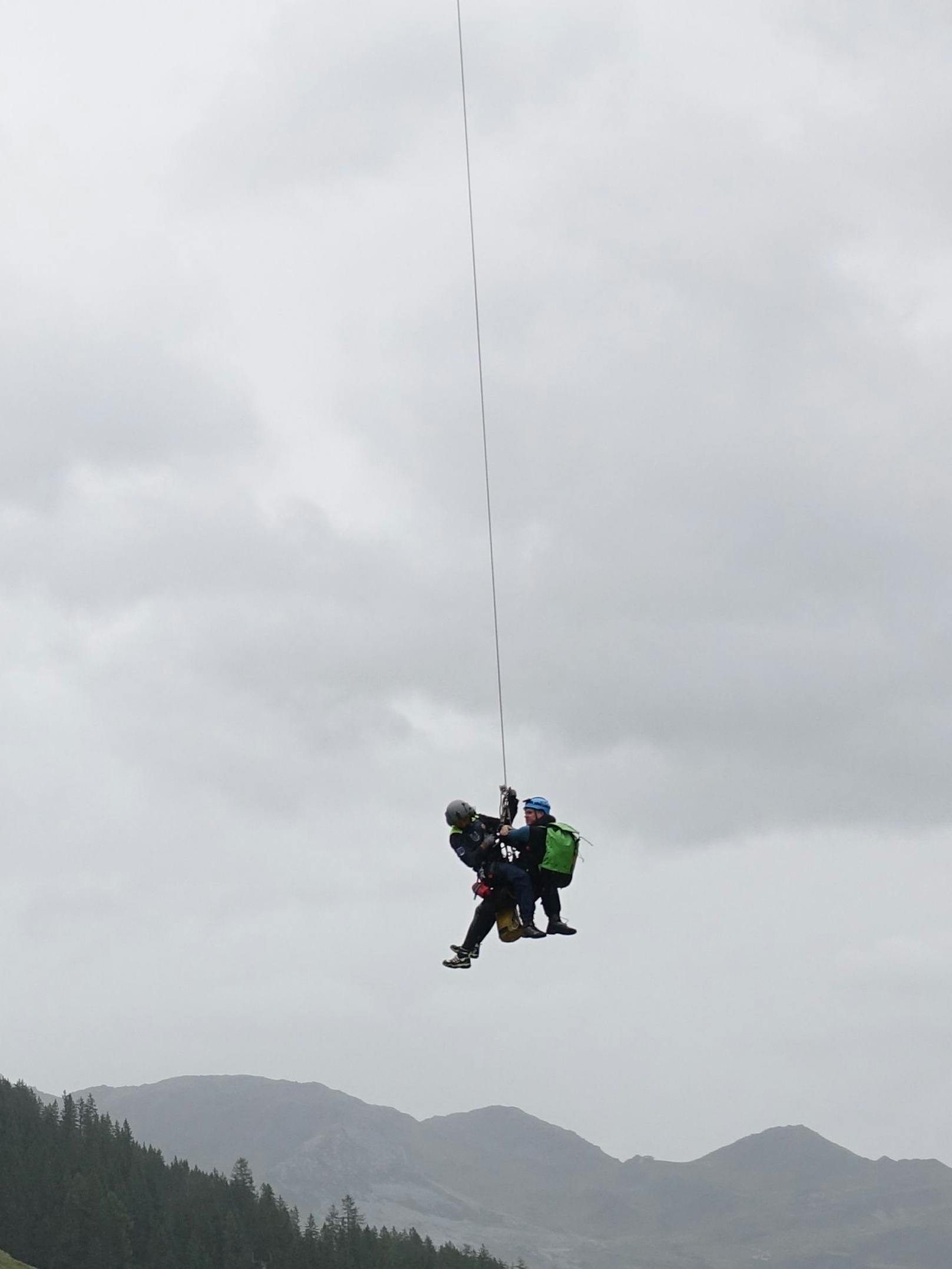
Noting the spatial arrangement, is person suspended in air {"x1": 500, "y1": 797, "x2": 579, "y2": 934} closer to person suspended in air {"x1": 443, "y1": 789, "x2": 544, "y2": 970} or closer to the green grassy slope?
person suspended in air {"x1": 443, "y1": 789, "x2": 544, "y2": 970}

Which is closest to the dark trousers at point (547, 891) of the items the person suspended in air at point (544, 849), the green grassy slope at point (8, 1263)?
the person suspended in air at point (544, 849)

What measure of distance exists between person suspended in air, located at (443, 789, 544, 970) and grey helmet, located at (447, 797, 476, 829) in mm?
15

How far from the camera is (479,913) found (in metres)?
31.4

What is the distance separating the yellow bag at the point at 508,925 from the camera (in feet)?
102

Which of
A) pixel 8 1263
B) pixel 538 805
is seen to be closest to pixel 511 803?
pixel 538 805

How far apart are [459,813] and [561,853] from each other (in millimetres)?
2267

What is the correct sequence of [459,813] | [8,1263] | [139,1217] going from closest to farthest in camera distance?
[459,813] < [8,1263] < [139,1217]

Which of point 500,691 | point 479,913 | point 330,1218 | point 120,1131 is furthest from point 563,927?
point 120,1131

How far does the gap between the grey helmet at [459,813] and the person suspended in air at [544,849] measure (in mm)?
993

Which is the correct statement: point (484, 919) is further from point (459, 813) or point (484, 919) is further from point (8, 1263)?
point (8, 1263)

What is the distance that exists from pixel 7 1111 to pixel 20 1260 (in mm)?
23493

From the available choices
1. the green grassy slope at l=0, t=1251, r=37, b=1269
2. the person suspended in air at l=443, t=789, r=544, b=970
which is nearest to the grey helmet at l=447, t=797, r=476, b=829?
the person suspended in air at l=443, t=789, r=544, b=970

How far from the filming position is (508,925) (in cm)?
3120

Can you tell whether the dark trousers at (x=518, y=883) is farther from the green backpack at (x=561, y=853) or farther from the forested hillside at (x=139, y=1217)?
the forested hillside at (x=139, y=1217)
